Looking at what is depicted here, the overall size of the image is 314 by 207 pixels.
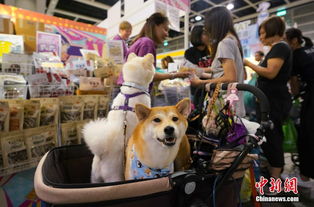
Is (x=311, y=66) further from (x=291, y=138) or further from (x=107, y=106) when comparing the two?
(x=107, y=106)

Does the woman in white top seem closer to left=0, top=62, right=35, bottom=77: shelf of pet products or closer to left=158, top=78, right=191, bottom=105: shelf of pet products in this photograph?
left=158, top=78, right=191, bottom=105: shelf of pet products

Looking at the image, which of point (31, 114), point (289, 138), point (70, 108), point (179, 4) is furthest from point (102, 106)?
point (289, 138)

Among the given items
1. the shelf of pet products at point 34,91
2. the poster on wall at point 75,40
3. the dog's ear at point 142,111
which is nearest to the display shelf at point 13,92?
the shelf of pet products at point 34,91

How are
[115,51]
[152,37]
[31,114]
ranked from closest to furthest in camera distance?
[31,114] < [152,37] < [115,51]

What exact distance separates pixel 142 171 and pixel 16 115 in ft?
2.52

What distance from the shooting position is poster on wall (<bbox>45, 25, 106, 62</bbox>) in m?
2.44

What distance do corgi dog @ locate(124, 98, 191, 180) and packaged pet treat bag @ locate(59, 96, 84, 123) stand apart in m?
0.70

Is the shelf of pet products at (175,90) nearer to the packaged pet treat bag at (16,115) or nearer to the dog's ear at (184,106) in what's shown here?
the dog's ear at (184,106)

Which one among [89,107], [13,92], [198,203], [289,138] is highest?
[13,92]

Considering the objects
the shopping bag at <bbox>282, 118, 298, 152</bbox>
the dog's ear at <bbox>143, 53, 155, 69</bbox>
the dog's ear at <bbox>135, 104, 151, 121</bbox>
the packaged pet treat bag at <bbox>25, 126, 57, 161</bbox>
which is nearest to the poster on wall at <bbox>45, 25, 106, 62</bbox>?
the packaged pet treat bag at <bbox>25, 126, 57, 161</bbox>

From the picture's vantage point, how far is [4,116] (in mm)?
963

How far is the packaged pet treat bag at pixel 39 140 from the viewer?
106cm

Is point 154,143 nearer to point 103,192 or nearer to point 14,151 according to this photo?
point 103,192

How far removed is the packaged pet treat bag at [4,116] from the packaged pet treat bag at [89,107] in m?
0.44
